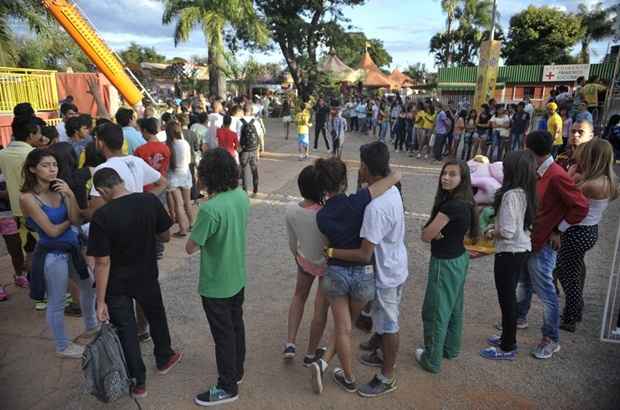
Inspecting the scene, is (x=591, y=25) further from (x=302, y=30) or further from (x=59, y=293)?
(x=59, y=293)

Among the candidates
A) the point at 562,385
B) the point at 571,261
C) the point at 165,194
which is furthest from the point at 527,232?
the point at 165,194

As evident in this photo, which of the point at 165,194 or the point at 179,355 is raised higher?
the point at 165,194

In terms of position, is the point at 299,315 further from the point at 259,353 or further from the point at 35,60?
the point at 35,60

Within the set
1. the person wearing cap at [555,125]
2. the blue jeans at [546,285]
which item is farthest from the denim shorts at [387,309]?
the person wearing cap at [555,125]

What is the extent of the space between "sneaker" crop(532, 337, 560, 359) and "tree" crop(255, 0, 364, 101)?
26.9 m

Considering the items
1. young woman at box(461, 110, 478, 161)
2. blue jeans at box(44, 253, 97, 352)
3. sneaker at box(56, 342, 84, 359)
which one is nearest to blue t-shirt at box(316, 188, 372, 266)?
blue jeans at box(44, 253, 97, 352)

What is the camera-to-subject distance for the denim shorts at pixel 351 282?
2793 millimetres

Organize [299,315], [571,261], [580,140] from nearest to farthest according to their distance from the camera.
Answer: [299,315] < [571,261] < [580,140]

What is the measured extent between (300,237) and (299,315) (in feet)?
→ 2.40

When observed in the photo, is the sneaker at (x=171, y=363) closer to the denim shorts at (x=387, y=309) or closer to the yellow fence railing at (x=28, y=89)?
the denim shorts at (x=387, y=309)

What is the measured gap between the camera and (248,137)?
8109 mm

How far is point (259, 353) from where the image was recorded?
3.58 m

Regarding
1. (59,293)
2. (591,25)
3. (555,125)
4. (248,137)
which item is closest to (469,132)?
(555,125)

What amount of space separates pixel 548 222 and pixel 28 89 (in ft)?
41.0
